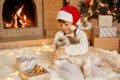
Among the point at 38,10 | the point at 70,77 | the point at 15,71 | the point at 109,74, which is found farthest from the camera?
the point at 38,10

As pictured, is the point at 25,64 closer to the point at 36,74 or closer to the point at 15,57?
the point at 36,74

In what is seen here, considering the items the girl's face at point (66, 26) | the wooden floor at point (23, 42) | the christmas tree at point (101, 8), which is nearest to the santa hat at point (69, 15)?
the girl's face at point (66, 26)

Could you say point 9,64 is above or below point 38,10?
below

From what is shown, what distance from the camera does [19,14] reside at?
109 inches

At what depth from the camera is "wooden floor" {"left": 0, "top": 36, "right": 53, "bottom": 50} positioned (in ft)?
7.89

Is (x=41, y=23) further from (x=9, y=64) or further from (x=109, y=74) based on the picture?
(x=109, y=74)

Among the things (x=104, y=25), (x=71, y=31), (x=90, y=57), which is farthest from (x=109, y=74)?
(x=104, y=25)

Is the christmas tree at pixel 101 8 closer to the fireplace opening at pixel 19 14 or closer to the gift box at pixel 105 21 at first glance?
the gift box at pixel 105 21

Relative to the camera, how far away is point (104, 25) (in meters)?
2.42

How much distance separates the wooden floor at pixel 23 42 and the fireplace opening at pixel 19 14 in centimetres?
27

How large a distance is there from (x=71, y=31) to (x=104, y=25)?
97 centimetres

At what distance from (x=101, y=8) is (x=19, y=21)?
1.16m

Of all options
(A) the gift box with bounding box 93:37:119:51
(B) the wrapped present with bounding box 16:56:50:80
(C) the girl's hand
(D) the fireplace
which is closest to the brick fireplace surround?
(D) the fireplace

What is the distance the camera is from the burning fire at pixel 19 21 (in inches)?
108
